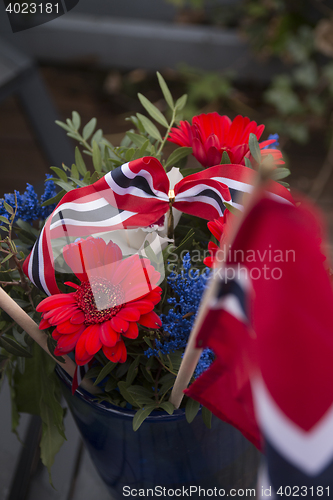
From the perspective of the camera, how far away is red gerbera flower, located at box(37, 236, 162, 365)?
0.26 metres

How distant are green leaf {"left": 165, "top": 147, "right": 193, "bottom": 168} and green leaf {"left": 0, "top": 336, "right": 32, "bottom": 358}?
19 cm

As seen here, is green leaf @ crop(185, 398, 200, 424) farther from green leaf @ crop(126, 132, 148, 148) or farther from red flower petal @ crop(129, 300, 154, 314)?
green leaf @ crop(126, 132, 148, 148)

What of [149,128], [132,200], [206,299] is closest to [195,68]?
[149,128]

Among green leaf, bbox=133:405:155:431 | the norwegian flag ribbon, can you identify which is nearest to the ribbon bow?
the norwegian flag ribbon

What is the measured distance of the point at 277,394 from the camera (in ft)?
0.57

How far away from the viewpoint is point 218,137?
354mm

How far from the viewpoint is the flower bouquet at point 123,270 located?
0.27m

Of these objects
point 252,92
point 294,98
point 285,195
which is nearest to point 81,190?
point 285,195

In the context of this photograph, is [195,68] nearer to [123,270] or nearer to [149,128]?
[149,128]

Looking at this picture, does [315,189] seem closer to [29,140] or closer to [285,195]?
[29,140]

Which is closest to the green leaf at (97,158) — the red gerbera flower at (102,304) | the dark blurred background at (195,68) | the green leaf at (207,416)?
the red gerbera flower at (102,304)

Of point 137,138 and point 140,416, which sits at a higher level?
point 137,138

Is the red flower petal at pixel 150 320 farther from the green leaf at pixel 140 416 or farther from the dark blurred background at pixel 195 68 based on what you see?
the dark blurred background at pixel 195 68

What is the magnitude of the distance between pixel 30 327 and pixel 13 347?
0.03 m
